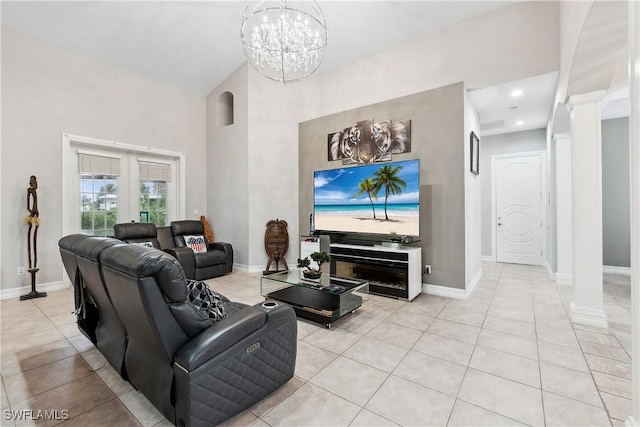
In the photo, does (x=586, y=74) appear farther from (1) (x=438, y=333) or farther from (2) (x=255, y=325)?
(2) (x=255, y=325)

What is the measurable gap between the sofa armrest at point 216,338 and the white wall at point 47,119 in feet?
14.0

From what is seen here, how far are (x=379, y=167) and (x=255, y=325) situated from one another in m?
2.98

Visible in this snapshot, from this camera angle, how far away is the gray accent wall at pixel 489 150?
570 cm

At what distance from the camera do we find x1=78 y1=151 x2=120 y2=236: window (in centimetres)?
460

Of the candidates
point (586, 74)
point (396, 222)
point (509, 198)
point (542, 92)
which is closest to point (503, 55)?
point (542, 92)

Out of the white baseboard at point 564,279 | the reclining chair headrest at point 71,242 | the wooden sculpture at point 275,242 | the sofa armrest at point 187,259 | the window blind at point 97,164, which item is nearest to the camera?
the reclining chair headrest at point 71,242

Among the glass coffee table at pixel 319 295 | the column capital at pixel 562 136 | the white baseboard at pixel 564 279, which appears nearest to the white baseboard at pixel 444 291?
the glass coffee table at pixel 319 295

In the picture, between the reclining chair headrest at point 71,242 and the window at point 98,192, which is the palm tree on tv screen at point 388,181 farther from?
the window at point 98,192

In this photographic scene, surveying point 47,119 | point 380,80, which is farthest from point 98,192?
point 380,80

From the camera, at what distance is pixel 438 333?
8.75ft

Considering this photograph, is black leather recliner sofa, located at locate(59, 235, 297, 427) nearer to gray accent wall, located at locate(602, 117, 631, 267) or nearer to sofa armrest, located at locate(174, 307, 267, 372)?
sofa armrest, located at locate(174, 307, 267, 372)

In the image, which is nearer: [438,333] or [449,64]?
[438,333]

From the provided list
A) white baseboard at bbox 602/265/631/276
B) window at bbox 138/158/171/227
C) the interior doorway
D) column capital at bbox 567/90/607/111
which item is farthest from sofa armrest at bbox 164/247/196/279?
white baseboard at bbox 602/265/631/276

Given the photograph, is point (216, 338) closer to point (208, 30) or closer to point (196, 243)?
point (196, 243)
